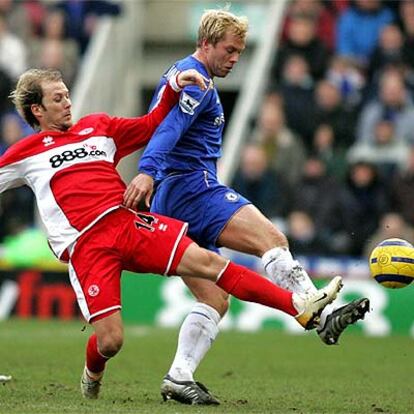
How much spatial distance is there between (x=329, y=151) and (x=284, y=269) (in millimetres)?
9577

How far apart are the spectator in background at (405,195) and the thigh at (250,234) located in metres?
8.41

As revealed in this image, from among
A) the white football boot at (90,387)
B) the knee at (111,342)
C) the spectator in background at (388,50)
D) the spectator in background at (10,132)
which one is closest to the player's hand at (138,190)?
the knee at (111,342)

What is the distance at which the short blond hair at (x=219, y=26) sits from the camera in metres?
8.47

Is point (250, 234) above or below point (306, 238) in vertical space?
above

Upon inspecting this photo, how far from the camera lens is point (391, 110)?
58.7ft

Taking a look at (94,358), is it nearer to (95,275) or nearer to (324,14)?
(95,275)

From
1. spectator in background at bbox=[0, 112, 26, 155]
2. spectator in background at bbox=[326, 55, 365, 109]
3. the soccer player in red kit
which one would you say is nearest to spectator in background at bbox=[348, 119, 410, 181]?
spectator in background at bbox=[326, 55, 365, 109]

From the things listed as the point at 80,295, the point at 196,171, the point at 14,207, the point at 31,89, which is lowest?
the point at 14,207

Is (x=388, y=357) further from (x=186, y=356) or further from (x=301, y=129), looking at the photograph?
(x=301, y=129)

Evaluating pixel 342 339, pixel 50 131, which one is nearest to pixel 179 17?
pixel 342 339

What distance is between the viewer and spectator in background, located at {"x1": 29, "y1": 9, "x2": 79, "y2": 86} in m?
20.7

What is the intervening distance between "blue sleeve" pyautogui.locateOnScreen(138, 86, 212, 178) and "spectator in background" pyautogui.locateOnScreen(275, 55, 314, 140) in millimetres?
9686

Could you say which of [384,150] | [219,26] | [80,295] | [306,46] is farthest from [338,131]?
[80,295]

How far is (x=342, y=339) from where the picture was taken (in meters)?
14.7
